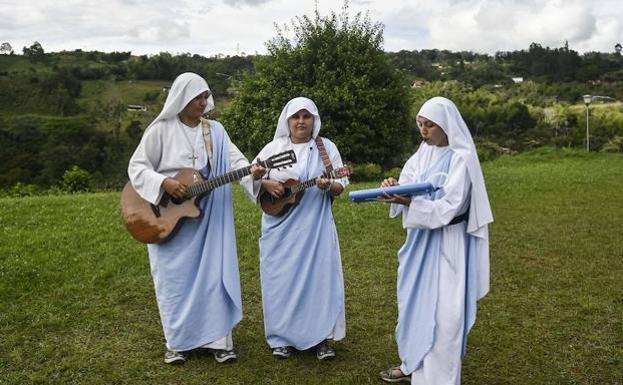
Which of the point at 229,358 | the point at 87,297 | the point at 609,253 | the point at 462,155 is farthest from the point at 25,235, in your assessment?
the point at 609,253

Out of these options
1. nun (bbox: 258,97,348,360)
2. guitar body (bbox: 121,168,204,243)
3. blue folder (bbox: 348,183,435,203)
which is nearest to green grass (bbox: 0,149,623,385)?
nun (bbox: 258,97,348,360)

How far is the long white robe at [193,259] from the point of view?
5137 millimetres

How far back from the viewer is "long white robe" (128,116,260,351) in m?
5.14

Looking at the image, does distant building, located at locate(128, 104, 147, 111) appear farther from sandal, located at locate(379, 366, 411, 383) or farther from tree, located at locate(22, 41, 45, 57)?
sandal, located at locate(379, 366, 411, 383)

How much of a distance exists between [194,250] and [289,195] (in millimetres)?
933

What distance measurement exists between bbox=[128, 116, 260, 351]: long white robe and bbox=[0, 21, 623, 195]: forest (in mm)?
11823

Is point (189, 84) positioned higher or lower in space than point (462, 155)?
higher

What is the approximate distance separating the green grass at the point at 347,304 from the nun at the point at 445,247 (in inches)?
34.3

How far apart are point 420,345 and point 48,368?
10.4 ft

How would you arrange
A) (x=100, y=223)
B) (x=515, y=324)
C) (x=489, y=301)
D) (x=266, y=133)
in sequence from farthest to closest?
1. (x=266, y=133)
2. (x=100, y=223)
3. (x=489, y=301)
4. (x=515, y=324)

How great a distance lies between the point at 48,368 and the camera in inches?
203

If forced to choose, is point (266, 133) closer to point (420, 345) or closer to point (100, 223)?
point (100, 223)

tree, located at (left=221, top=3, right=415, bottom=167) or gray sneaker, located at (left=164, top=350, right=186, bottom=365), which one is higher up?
tree, located at (left=221, top=3, right=415, bottom=167)

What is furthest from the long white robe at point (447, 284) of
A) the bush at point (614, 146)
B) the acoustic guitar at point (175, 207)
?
the bush at point (614, 146)
